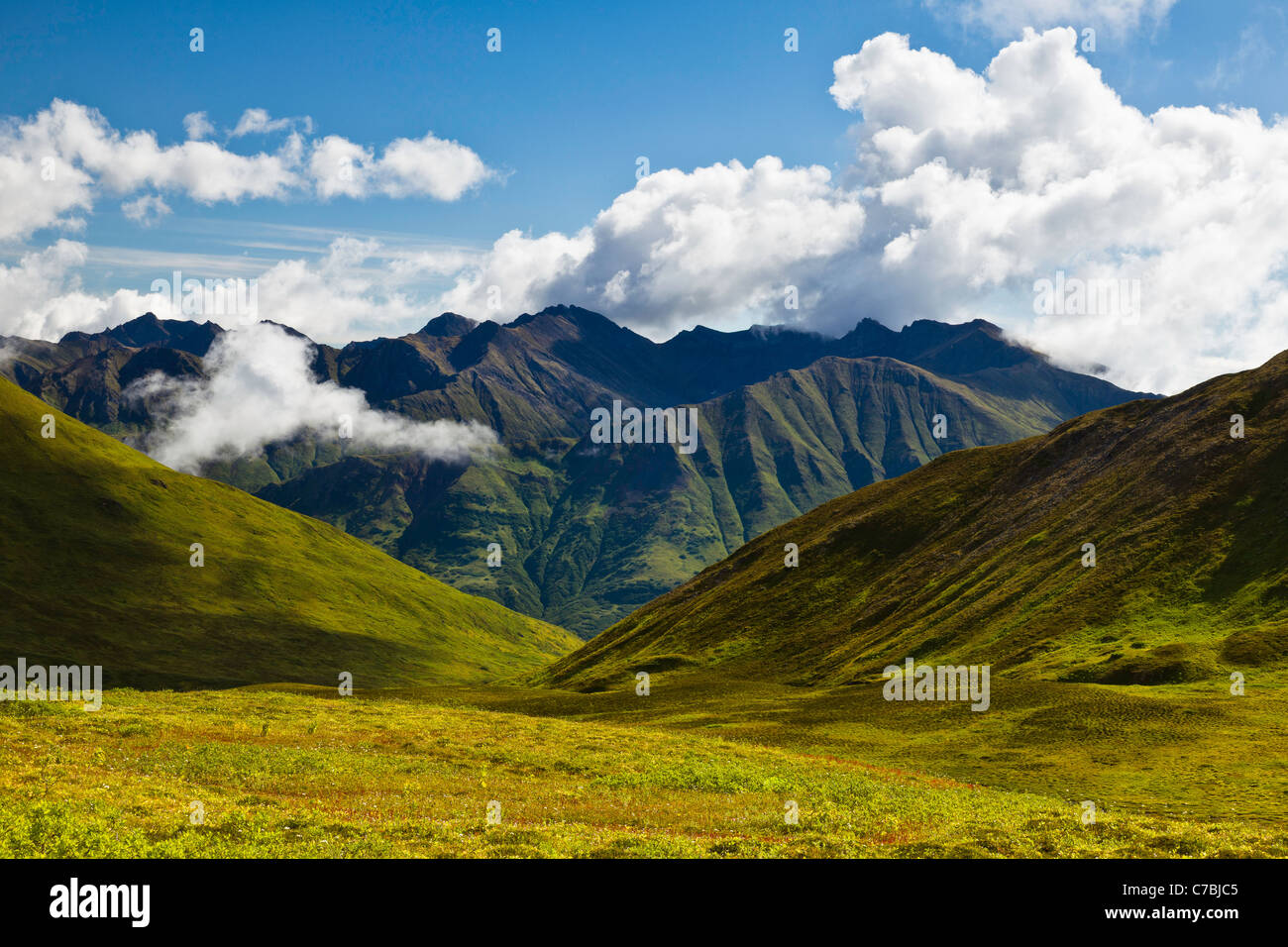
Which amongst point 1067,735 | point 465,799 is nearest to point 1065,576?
point 1067,735

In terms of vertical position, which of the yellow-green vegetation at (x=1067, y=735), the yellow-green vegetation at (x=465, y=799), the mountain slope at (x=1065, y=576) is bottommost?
the yellow-green vegetation at (x=1067, y=735)

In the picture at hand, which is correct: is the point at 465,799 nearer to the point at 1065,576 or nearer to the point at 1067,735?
the point at 1067,735

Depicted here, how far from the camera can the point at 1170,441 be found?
160875 millimetres

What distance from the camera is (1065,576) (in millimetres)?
132500

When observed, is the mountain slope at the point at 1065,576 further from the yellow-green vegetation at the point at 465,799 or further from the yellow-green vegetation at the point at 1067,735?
the yellow-green vegetation at the point at 465,799

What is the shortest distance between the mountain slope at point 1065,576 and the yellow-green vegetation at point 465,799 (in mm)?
62708

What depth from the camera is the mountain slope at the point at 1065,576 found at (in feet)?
363

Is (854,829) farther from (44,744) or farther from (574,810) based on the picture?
(44,744)

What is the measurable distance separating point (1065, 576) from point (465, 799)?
116 m

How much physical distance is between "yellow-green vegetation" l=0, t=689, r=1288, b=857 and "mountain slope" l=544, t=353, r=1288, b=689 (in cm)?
6271

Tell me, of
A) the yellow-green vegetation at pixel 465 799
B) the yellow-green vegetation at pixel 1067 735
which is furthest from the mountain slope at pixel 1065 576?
the yellow-green vegetation at pixel 465 799

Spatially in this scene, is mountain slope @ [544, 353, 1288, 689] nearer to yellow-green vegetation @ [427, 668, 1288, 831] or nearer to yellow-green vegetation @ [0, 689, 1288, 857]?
yellow-green vegetation @ [427, 668, 1288, 831]

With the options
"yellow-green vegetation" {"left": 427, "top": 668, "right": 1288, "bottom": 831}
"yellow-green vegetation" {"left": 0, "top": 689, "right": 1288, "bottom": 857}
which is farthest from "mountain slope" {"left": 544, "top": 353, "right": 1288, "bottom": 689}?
"yellow-green vegetation" {"left": 0, "top": 689, "right": 1288, "bottom": 857}
